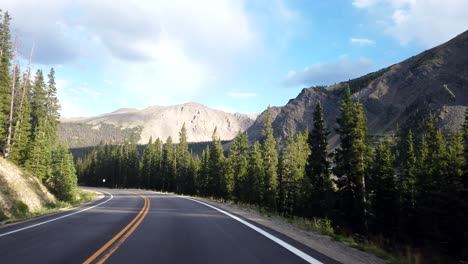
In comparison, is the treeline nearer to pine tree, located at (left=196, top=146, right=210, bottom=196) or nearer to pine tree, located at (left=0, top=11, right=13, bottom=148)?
pine tree, located at (left=0, top=11, right=13, bottom=148)

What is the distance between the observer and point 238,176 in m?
59.3

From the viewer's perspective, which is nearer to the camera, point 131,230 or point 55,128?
point 131,230

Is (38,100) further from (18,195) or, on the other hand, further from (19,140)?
(18,195)

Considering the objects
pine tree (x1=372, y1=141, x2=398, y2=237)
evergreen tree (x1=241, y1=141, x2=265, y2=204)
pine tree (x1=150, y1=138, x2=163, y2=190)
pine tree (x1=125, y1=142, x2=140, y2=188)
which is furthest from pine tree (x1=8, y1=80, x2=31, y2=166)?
pine tree (x1=125, y1=142, x2=140, y2=188)

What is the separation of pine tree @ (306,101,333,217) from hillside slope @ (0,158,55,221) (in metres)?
27.1

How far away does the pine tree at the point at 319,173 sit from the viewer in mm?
38125

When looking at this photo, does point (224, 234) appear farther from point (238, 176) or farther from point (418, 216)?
point (238, 176)

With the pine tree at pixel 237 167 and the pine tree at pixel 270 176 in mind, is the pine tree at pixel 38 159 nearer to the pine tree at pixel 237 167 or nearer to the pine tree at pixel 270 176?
the pine tree at pixel 237 167

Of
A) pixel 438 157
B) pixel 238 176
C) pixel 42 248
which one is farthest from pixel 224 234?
pixel 238 176

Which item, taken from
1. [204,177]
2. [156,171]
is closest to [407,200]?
[204,177]

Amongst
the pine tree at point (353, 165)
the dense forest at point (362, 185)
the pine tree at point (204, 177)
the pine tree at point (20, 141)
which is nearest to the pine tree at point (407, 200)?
the dense forest at point (362, 185)

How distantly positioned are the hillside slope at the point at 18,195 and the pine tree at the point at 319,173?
88.8 ft

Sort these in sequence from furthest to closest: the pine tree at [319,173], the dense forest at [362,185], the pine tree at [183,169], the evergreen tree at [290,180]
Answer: the pine tree at [183,169] → the evergreen tree at [290,180] → the pine tree at [319,173] → the dense forest at [362,185]

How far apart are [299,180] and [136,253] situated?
4215cm
